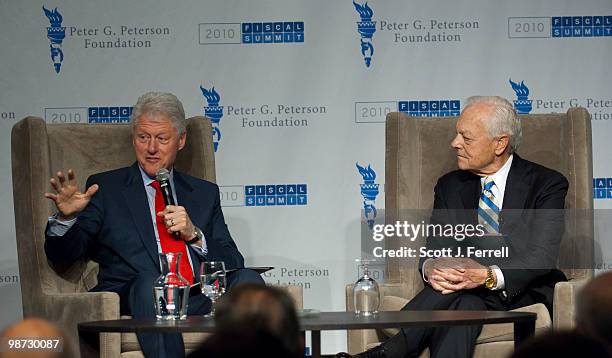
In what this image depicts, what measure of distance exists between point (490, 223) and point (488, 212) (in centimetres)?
4

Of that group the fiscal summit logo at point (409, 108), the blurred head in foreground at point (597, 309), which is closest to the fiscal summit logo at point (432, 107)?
the fiscal summit logo at point (409, 108)

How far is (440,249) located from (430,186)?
332 millimetres

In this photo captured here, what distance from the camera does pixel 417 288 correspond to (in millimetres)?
3994

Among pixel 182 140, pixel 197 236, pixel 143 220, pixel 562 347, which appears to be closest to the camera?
pixel 562 347

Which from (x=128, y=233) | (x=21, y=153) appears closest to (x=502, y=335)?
(x=128, y=233)

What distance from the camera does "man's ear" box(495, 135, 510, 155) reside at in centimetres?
391

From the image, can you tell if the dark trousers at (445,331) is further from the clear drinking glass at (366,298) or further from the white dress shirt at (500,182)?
the white dress shirt at (500,182)

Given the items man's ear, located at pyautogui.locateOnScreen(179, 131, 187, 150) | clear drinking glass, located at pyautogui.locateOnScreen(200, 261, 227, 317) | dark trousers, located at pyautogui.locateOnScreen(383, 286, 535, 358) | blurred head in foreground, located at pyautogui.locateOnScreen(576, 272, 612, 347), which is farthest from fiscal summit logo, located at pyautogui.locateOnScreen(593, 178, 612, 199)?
blurred head in foreground, located at pyautogui.locateOnScreen(576, 272, 612, 347)

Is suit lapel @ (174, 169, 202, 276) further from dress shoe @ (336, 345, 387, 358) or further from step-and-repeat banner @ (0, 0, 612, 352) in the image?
step-and-repeat banner @ (0, 0, 612, 352)

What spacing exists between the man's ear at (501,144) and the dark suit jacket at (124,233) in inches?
43.3

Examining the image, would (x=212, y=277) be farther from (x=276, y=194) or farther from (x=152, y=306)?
(x=276, y=194)

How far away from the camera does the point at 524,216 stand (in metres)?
3.82

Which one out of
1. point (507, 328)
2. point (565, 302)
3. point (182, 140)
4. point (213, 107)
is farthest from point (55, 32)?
point (565, 302)

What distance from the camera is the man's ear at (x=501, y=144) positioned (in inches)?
154
